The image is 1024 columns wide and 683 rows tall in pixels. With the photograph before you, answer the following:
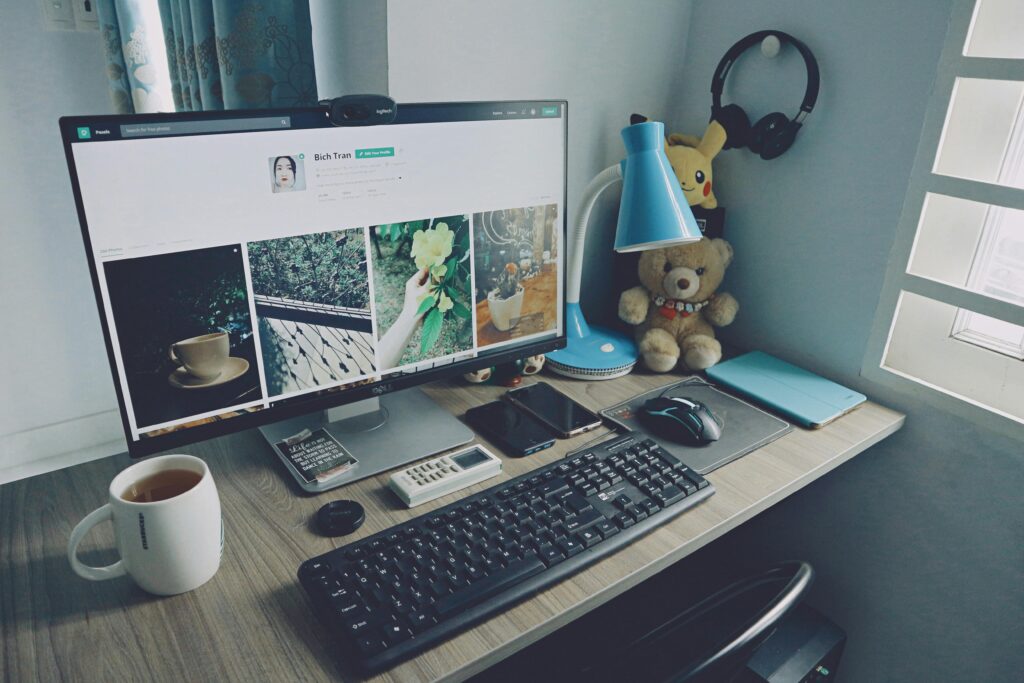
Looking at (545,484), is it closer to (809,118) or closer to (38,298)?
(809,118)

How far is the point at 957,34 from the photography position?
100 cm

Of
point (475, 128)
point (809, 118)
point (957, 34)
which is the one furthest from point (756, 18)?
point (475, 128)

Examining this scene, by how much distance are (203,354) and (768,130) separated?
0.99 m

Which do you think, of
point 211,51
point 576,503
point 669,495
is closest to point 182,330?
point 576,503

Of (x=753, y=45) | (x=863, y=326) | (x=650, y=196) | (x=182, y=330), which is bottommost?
(x=863, y=326)

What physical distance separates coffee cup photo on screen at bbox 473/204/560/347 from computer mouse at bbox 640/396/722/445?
0.70ft

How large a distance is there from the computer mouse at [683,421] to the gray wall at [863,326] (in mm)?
368

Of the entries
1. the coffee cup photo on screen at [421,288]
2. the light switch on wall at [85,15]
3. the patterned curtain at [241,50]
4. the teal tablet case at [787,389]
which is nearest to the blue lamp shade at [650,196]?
the coffee cup photo on screen at [421,288]

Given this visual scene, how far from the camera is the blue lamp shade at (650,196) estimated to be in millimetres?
947

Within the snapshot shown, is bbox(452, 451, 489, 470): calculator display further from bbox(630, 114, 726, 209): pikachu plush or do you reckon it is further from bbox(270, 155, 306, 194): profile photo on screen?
bbox(630, 114, 726, 209): pikachu plush

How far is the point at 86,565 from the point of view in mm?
706

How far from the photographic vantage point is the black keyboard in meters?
0.66

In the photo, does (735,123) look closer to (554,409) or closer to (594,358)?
(594,358)

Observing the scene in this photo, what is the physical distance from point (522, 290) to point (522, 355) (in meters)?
0.10
